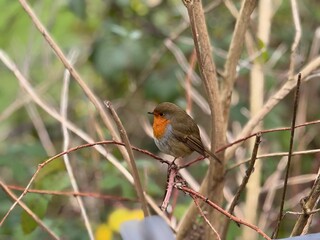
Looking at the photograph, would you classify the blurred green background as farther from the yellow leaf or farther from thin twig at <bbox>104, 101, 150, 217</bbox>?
thin twig at <bbox>104, 101, 150, 217</bbox>

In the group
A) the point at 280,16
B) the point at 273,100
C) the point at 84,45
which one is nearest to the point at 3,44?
the point at 84,45

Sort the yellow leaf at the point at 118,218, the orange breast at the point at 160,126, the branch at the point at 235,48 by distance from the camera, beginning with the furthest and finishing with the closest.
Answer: the yellow leaf at the point at 118,218
the orange breast at the point at 160,126
the branch at the point at 235,48

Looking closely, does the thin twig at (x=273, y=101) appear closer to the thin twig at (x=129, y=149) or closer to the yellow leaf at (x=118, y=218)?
the thin twig at (x=129, y=149)

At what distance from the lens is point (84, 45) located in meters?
3.42

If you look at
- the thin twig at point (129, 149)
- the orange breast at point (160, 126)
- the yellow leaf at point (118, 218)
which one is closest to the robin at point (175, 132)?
the orange breast at point (160, 126)

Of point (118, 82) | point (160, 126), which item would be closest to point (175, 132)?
point (160, 126)

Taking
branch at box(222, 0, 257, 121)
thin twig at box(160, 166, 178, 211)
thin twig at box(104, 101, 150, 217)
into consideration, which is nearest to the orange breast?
branch at box(222, 0, 257, 121)

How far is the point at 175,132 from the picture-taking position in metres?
1.59

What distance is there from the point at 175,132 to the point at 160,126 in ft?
0.19

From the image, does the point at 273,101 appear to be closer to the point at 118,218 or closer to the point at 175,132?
the point at 175,132

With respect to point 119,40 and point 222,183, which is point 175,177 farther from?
point 119,40

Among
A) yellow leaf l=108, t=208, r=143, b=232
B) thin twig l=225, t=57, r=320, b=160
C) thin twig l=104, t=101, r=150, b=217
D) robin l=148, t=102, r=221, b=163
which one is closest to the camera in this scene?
thin twig l=104, t=101, r=150, b=217

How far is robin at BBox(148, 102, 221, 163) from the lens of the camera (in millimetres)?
1519

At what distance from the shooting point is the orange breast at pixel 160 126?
1.63 metres
